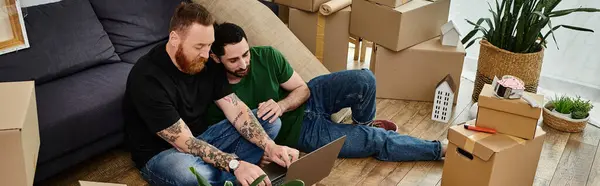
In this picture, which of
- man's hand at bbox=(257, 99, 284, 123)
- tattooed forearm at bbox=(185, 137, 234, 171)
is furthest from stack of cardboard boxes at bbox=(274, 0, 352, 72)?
tattooed forearm at bbox=(185, 137, 234, 171)

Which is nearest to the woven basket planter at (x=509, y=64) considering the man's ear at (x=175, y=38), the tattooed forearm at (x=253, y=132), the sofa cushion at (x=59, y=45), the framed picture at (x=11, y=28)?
the tattooed forearm at (x=253, y=132)

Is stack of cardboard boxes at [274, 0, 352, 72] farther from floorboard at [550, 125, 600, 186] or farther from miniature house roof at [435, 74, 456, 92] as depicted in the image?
floorboard at [550, 125, 600, 186]

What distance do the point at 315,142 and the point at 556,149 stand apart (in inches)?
45.0

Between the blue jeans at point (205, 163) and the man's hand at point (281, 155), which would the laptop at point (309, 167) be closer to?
the man's hand at point (281, 155)

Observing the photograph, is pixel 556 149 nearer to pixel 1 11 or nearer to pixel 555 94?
pixel 555 94

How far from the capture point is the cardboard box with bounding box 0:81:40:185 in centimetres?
165

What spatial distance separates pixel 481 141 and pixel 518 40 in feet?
3.08

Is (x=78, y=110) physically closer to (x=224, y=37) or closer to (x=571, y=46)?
(x=224, y=37)

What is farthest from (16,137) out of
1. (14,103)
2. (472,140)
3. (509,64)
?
(509,64)

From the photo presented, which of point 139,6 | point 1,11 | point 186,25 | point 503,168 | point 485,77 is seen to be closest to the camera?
point 186,25

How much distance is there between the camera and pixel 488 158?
2303mm

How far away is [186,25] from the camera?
7.00 ft

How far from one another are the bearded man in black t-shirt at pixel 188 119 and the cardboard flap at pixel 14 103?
15.9 inches

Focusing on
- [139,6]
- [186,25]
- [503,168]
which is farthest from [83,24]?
[503,168]
